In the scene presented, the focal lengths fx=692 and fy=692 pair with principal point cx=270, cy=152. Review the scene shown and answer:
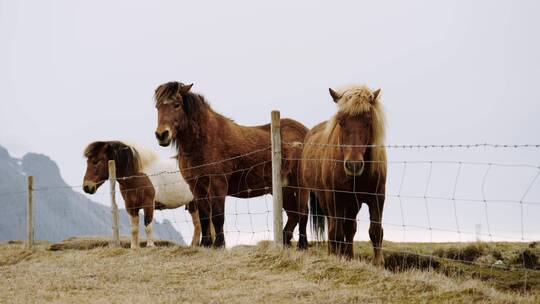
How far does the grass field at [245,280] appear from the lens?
624 centimetres

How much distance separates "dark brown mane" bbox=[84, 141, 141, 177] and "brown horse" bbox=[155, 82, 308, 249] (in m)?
3.20

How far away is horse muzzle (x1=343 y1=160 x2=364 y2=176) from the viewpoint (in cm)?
749

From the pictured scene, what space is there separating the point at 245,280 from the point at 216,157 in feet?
10.9

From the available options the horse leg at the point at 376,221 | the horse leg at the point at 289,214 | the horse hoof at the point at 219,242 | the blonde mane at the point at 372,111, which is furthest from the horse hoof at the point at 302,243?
the blonde mane at the point at 372,111

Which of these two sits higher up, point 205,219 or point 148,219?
point 205,219

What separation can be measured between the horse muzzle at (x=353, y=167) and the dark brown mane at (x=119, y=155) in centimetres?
691

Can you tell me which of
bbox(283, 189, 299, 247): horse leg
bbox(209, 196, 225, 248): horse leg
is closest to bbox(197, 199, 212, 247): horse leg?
bbox(209, 196, 225, 248): horse leg

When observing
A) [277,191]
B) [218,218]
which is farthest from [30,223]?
[277,191]

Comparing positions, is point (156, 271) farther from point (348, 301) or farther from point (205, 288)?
point (348, 301)

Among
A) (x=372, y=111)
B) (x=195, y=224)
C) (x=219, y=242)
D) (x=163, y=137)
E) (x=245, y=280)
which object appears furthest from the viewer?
(x=195, y=224)

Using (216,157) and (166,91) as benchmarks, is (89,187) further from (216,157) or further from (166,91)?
(216,157)

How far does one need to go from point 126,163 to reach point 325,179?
6324mm

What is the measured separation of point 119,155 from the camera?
1353 cm

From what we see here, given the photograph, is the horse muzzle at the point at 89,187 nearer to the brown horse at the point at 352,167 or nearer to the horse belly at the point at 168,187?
the horse belly at the point at 168,187
